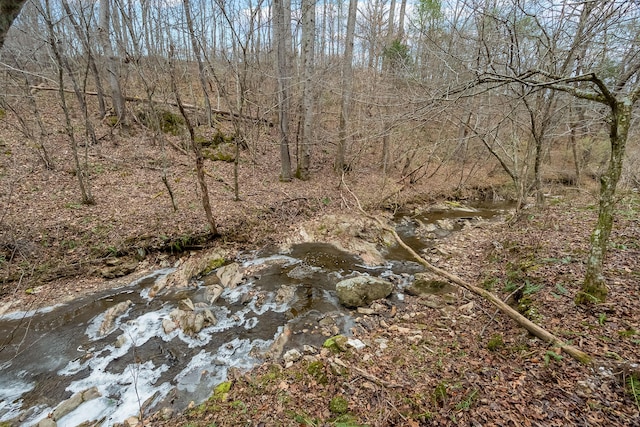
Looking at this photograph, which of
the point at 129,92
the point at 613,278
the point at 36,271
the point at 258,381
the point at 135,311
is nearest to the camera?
the point at 258,381

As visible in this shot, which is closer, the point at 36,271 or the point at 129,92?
the point at 36,271

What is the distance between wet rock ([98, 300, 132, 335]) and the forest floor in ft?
3.55

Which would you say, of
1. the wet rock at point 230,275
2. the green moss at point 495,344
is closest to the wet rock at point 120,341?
the wet rock at point 230,275

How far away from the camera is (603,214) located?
3.20 m

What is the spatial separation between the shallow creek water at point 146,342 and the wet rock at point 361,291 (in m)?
0.22

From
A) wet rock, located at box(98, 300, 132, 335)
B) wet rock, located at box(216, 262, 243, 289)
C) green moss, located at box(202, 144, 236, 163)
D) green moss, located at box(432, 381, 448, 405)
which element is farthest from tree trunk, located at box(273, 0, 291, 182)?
green moss, located at box(432, 381, 448, 405)

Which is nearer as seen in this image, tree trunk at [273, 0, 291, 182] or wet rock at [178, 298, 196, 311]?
wet rock at [178, 298, 196, 311]

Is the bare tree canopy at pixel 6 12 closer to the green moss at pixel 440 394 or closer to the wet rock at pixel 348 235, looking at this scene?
the green moss at pixel 440 394

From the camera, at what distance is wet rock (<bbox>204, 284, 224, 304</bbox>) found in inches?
231

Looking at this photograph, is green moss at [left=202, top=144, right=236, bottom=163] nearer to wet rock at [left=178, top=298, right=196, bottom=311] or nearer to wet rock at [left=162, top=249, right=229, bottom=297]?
wet rock at [left=162, top=249, right=229, bottom=297]

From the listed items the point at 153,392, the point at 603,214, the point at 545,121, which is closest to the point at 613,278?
the point at 603,214

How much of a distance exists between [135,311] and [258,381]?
10.9 ft

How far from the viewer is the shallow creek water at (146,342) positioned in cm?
375

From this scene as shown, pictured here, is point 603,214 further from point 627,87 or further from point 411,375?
point 411,375
